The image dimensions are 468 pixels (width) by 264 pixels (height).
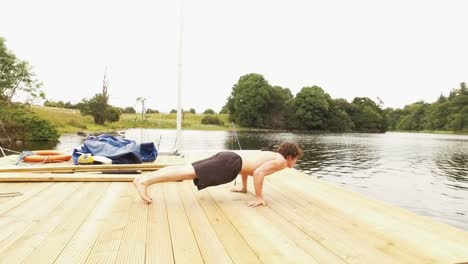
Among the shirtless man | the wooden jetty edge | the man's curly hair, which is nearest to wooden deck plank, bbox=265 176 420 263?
the wooden jetty edge

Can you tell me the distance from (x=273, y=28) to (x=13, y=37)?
30.8 m

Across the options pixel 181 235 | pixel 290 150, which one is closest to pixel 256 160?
pixel 290 150

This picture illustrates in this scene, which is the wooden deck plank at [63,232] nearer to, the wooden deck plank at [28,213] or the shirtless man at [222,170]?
the wooden deck plank at [28,213]

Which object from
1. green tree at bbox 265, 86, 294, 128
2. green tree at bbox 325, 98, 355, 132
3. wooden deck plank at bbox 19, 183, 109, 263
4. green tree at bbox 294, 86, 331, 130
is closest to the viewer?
wooden deck plank at bbox 19, 183, 109, 263

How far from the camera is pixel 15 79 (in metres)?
27.6

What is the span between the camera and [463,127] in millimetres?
82938

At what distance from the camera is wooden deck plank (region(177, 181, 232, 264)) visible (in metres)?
2.09

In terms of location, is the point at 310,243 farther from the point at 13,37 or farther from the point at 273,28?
the point at 273,28

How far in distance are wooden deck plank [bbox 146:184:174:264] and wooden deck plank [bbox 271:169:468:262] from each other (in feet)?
4.98

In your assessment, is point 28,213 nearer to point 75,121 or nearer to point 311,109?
point 75,121

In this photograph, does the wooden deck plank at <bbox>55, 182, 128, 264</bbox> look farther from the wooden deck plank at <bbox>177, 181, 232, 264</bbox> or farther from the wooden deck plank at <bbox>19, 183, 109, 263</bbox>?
the wooden deck plank at <bbox>177, 181, 232, 264</bbox>

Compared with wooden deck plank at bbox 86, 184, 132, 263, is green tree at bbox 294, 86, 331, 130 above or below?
above

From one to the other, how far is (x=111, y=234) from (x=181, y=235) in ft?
1.69

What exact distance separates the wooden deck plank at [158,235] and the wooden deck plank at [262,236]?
571 mm
